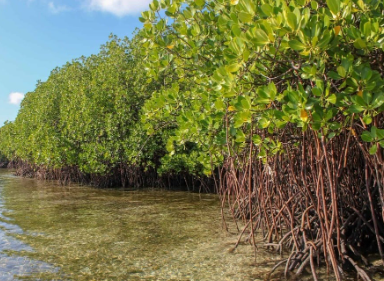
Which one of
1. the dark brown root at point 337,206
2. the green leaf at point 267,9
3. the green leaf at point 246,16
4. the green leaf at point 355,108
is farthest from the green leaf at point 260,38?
the dark brown root at point 337,206

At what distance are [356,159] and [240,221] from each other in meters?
2.32

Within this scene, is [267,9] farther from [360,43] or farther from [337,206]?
[337,206]

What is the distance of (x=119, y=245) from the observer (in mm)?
3840

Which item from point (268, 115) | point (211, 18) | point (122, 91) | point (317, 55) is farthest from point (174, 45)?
point (122, 91)

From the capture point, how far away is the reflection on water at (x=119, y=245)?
3002 millimetres

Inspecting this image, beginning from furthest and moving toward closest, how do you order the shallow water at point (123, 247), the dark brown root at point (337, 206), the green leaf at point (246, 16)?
the shallow water at point (123, 247) → the dark brown root at point (337, 206) → the green leaf at point (246, 16)

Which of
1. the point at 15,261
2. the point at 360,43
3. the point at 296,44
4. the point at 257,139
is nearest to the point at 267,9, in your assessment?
the point at 296,44

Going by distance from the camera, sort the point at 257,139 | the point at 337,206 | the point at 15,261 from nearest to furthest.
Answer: the point at 337,206
the point at 257,139
the point at 15,261

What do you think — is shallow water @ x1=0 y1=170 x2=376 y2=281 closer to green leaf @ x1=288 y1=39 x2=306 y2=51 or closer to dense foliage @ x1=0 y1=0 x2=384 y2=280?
dense foliage @ x1=0 y1=0 x2=384 y2=280

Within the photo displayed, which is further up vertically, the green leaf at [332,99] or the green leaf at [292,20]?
the green leaf at [292,20]

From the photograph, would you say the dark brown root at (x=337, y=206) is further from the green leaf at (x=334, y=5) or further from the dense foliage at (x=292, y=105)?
the green leaf at (x=334, y=5)

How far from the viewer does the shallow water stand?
299cm

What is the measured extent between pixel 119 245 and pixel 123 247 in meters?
0.10

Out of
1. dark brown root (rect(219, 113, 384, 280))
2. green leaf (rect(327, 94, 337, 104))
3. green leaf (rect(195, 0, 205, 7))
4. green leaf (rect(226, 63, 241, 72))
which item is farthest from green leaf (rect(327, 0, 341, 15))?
green leaf (rect(195, 0, 205, 7))
